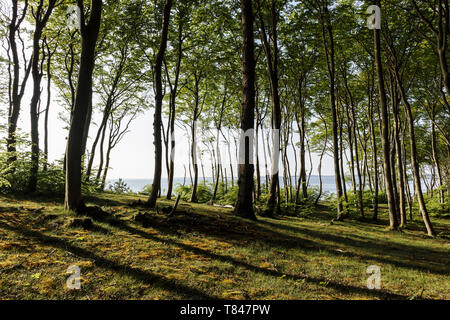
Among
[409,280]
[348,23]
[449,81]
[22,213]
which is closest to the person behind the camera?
[409,280]

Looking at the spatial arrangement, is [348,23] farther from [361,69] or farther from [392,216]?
[392,216]

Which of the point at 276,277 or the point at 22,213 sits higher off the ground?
the point at 22,213

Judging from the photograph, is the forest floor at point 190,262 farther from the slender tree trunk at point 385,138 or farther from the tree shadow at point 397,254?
the slender tree trunk at point 385,138

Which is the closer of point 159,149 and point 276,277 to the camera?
point 276,277

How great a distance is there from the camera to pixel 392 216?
9695 millimetres

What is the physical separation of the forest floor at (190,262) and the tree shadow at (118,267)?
0.5 inches

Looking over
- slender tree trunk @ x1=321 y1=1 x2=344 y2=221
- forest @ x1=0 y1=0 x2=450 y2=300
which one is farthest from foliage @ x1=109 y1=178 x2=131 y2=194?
slender tree trunk @ x1=321 y1=1 x2=344 y2=221

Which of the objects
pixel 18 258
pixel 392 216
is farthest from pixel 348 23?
pixel 18 258

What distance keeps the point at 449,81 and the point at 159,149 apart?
938 cm

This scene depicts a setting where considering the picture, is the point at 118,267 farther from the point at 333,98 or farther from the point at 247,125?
the point at 333,98

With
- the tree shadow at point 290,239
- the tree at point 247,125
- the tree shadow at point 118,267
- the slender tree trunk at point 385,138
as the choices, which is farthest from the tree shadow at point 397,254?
the tree shadow at point 118,267

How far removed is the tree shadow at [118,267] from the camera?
2.76 metres

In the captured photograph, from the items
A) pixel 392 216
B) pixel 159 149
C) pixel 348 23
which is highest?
pixel 348 23

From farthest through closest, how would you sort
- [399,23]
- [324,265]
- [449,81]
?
[399,23] < [449,81] < [324,265]
